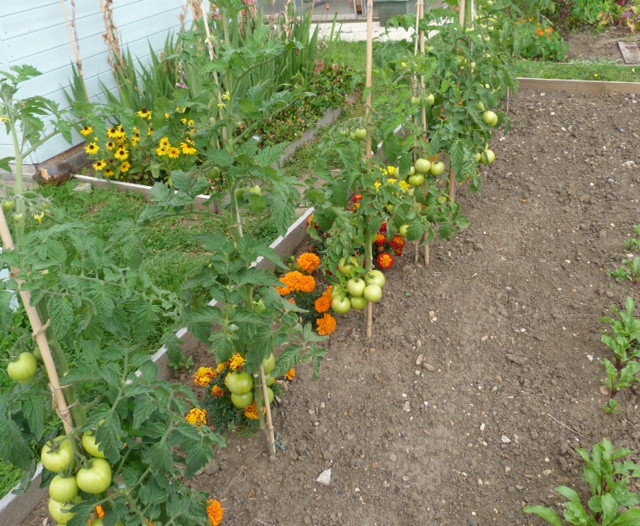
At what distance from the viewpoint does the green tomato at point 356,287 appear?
9.16 ft

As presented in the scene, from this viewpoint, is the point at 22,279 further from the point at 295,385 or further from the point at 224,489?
the point at 295,385

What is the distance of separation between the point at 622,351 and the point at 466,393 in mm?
724

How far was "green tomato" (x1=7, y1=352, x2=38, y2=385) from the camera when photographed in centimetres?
149

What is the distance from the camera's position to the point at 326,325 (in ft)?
9.47

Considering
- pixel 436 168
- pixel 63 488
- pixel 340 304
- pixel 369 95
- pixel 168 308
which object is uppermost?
pixel 369 95

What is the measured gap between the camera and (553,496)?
2277 millimetres

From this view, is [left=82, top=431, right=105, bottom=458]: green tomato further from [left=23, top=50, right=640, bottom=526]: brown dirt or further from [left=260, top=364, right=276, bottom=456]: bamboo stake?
[left=23, top=50, right=640, bottom=526]: brown dirt

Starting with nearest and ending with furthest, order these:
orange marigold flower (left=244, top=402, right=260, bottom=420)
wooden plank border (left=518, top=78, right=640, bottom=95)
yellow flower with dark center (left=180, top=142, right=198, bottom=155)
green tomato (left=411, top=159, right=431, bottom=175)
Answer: orange marigold flower (left=244, top=402, right=260, bottom=420), green tomato (left=411, top=159, right=431, bottom=175), yellow flower with dark center (left=180, top=142, right=198, bottom=155), wooden plank border (left=518, top=78, right=640, bottom=95)

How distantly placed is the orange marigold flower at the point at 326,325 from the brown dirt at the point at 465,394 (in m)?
0.12

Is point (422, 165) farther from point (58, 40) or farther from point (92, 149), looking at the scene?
point (58, 40)

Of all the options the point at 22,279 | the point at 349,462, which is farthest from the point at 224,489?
the point at 22,279

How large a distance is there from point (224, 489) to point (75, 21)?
3.98 meters

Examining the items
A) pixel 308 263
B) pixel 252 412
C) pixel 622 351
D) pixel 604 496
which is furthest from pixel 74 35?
pixel 604 496

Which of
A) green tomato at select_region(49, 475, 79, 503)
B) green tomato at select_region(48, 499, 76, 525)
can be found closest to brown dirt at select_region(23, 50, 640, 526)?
green tomato at select_region(48, 499, 76, 525)
